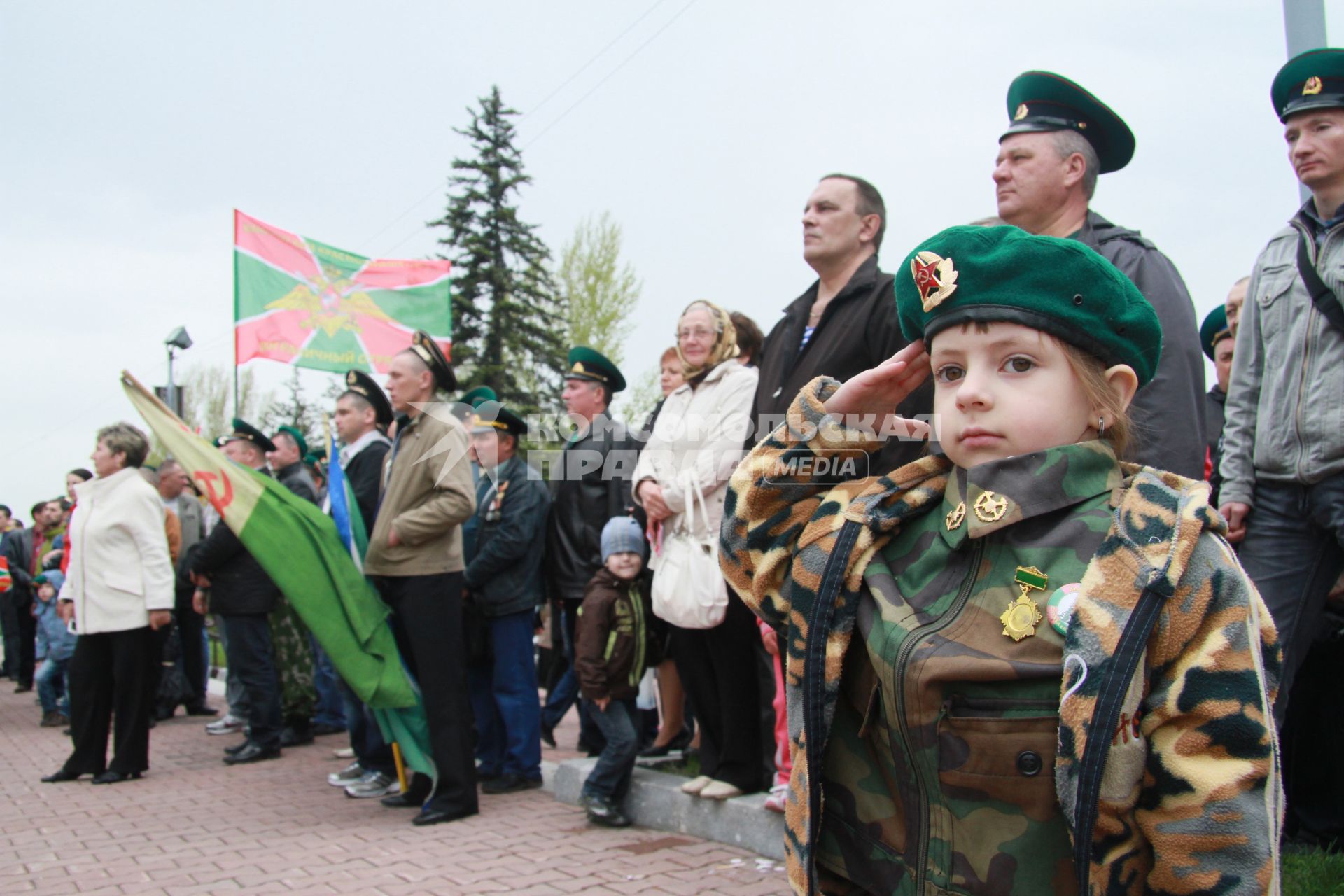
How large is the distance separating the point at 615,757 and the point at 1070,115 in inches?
136

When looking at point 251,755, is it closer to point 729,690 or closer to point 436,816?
point 436,816

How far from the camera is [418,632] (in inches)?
215

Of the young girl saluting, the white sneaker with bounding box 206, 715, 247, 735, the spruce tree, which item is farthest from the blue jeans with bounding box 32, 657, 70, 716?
the spruce tree

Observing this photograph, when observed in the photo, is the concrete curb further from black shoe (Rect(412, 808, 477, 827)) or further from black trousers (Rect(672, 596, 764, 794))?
black shoe (Rect(412, 808, 477, 827))

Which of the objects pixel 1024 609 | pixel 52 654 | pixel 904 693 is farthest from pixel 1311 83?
pixel 52 654

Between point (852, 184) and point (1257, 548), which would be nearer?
point (1257, 548)

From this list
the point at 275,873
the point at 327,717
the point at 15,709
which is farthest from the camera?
the point at 15,709

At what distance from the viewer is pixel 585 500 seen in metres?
6.43

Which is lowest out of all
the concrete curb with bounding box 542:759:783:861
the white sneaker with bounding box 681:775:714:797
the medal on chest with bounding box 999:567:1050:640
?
the concrete curb with bounding box 542:759:783:861

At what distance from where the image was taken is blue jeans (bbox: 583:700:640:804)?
504cm

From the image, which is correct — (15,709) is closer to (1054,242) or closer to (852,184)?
(852,184)

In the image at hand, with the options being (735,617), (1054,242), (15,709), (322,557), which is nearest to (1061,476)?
(1054,242)

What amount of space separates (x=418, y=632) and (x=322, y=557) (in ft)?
2.19

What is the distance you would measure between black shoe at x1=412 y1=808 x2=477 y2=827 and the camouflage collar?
14.7 feet
